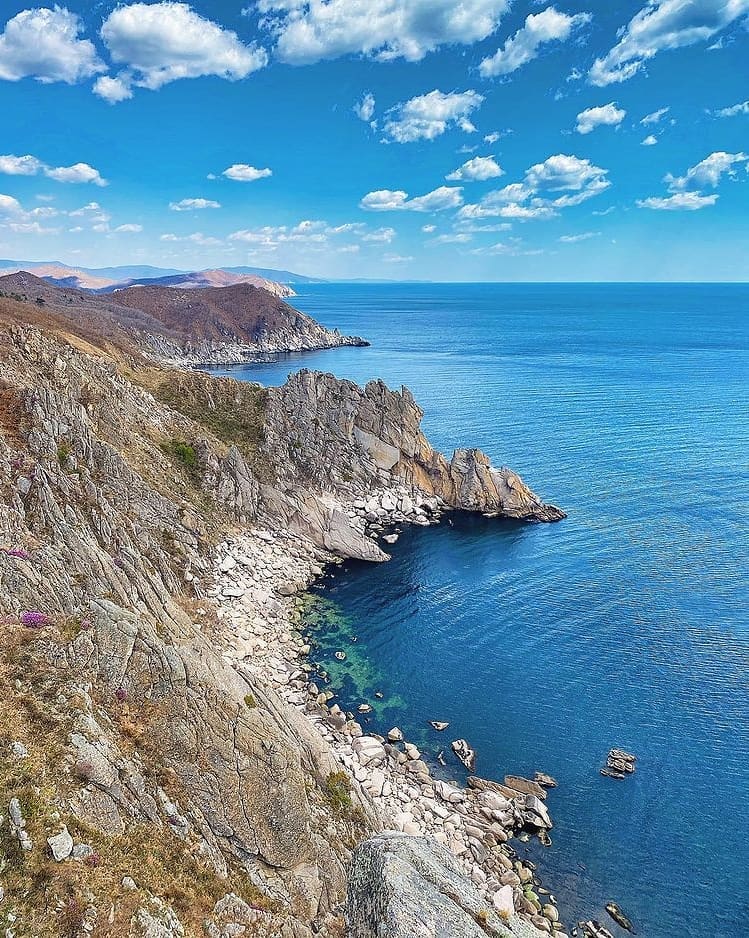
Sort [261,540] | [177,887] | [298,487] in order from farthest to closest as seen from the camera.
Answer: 1. [298,487]
2. [261,540]
3. [177,887]

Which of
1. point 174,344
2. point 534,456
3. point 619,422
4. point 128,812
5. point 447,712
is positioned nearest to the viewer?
point 128,812

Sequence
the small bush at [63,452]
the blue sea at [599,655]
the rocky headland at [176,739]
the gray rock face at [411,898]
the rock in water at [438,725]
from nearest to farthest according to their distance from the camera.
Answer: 1. the rocky headland at [176,739]
2. the gray rock face at [411,898]
3. the blue sea at [599,655]
4. the rock in water at [438,725]
5. the small bush at [63,452]

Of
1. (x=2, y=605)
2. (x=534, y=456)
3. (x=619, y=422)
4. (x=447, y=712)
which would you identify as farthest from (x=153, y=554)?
(x=619, y=422)

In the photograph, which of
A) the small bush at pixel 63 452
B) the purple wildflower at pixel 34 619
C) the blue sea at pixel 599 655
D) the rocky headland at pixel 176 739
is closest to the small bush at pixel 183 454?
the rocky headland at pixel 176 739

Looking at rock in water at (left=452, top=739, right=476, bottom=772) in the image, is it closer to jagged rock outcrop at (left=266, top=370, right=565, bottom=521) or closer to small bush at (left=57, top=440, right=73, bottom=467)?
small bush at (left=57, top=440, right=73, bottom=467)

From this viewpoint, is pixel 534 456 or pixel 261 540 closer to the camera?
pixel 261 540

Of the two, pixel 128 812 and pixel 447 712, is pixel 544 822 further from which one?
pixel 128 812

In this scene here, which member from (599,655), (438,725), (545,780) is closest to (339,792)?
(438,725)

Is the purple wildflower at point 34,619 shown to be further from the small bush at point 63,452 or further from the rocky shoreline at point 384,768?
the small bush at point 63,452
